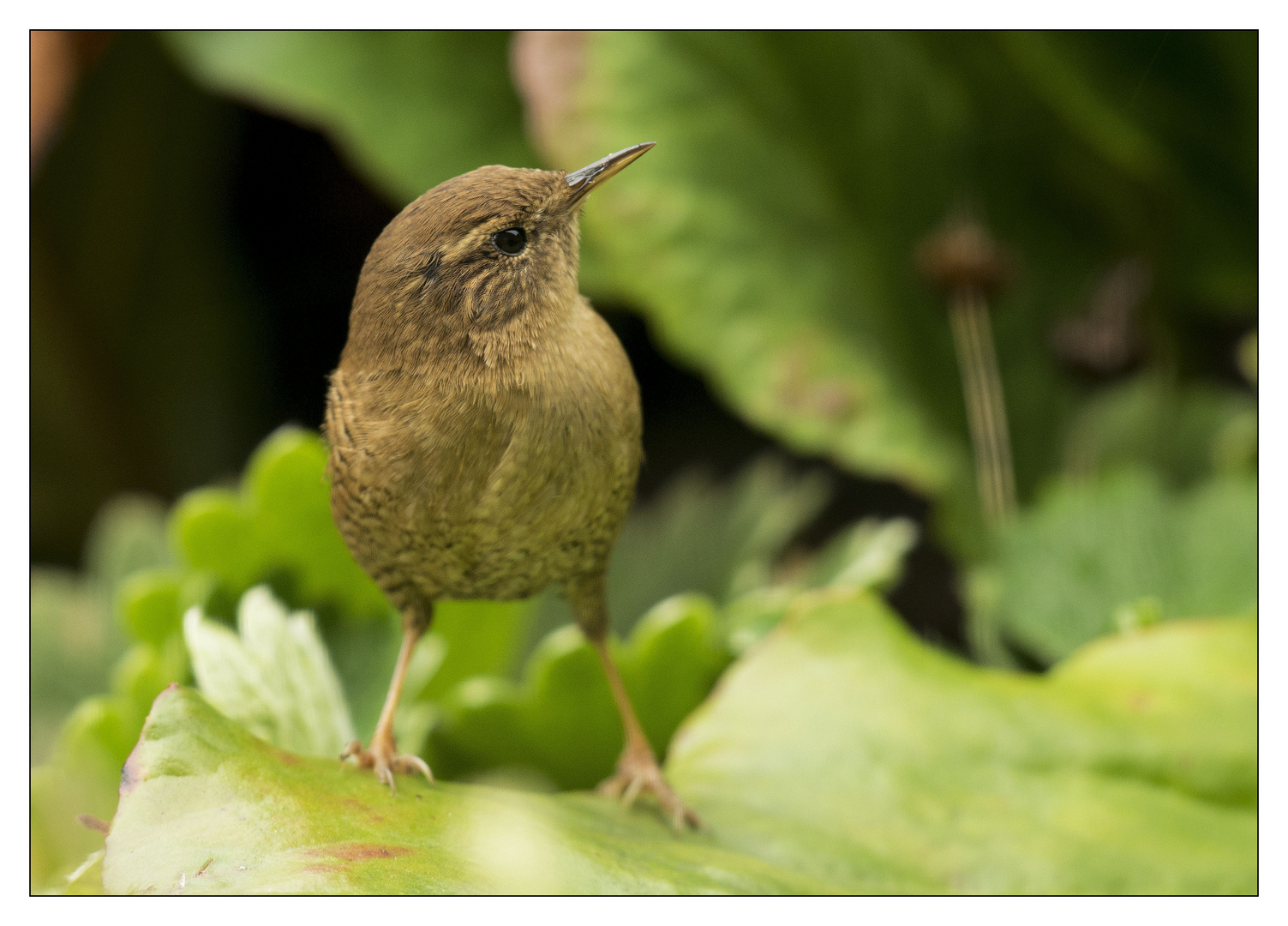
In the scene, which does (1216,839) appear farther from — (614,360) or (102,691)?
(102,691)

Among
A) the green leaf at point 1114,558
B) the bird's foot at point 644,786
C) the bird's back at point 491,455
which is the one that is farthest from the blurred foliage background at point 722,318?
the bird's back at point 491,455

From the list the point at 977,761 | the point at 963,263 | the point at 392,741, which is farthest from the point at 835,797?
the point at 963,263

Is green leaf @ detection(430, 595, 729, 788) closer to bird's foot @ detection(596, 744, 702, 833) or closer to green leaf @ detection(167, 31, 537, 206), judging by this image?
bird's foot @ detection(596, 744, 702, 833)

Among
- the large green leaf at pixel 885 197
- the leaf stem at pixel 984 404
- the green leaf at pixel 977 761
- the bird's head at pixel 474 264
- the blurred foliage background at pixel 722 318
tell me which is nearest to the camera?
the bird's head at pixel 474 264

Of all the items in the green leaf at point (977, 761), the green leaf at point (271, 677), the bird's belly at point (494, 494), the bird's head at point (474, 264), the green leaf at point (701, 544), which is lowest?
the green leaf at point (977, 761)

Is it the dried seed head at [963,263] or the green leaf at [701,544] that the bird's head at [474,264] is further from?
the dried seed head at [963,263]

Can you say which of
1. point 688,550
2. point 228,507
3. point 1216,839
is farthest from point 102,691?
point 1216,839

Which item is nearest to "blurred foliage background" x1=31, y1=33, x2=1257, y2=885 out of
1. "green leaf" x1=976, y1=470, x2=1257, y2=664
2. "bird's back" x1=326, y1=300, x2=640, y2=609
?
"green leaf" x1=976, y1=470, x2=1257, y2=664
